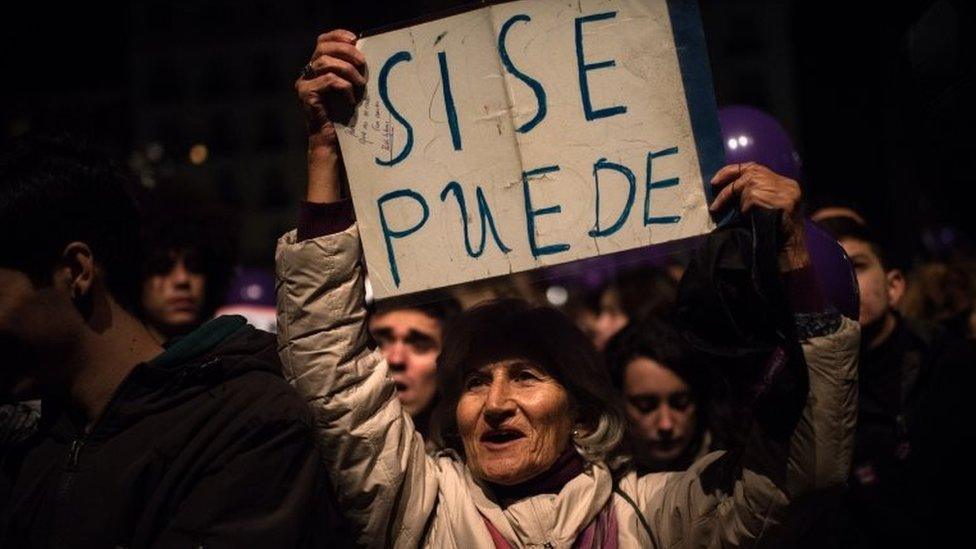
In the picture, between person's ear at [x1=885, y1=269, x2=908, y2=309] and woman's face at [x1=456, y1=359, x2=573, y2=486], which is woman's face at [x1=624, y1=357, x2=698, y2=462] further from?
woman's face at [x1=456, y1=359, x2=573, y2=486]

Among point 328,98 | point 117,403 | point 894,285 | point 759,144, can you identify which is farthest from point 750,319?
point 894,285

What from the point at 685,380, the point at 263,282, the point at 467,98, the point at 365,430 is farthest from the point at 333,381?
the point at 263,282

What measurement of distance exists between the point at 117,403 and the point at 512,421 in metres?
0.94

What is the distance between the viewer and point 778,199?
218 cm

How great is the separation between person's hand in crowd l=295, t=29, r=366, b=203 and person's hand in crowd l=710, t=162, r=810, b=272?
2.82 ft

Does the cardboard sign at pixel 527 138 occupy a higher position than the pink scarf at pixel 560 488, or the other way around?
the cardboard sign at pixel 527 138

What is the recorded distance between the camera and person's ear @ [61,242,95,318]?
7.11 ft

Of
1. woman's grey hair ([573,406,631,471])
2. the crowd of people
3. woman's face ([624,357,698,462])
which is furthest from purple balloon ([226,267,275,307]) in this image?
woman's grey hair ([573,406,631,471])

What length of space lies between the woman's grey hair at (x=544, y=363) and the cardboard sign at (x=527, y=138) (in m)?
0.41

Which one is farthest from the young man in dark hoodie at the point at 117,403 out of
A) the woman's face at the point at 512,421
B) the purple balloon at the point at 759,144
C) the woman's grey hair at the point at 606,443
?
the purple balloon at the point at 759,144

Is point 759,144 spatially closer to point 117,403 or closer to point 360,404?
point 360,404

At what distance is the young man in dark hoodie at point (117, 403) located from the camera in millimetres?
1976

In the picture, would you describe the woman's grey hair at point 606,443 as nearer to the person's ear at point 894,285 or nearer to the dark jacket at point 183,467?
the dark jacket at point 183,467

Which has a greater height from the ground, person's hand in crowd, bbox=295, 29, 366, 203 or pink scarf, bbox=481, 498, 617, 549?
person's hand in crowd, bbox=295, 29, 366, 203
